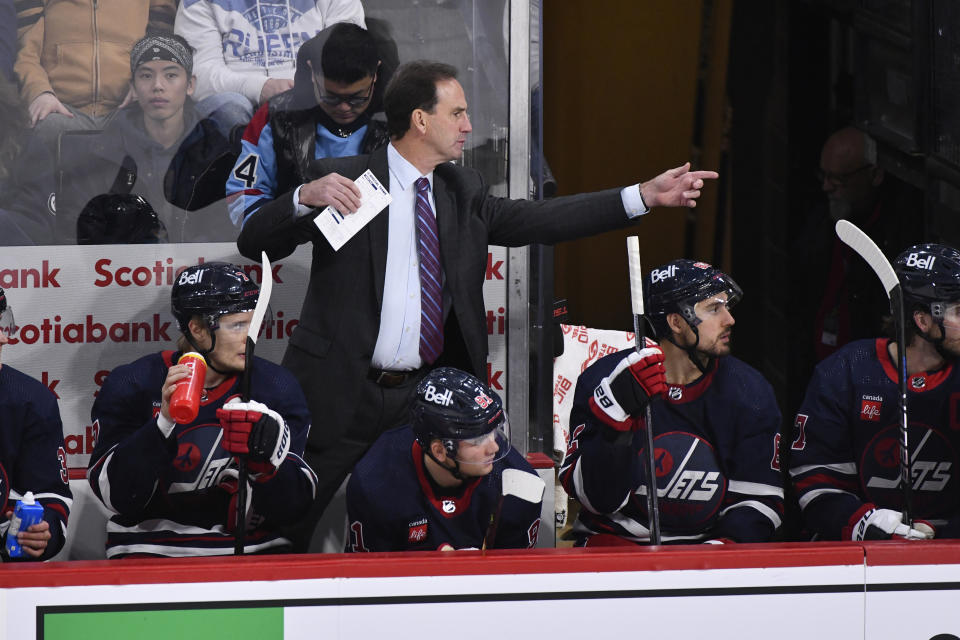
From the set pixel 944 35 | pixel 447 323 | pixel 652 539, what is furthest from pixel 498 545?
pixel 944 35

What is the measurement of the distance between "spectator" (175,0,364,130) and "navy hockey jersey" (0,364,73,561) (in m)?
1.29

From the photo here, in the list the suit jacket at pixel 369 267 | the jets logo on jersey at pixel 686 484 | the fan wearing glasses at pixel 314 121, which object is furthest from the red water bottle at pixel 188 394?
the fan wearing glasses at pixel 314 121

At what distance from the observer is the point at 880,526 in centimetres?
323

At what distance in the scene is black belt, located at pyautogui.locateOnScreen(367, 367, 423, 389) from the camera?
12.8ft

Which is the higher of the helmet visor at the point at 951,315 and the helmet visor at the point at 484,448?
the helmet visor at the point at 951,315

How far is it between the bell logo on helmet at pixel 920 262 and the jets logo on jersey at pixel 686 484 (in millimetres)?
729

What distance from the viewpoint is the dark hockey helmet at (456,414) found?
3.13 m

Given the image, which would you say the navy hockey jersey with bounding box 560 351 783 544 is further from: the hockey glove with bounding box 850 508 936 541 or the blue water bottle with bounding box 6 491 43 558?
the blue water bottle with bounding box 6 491 43 558

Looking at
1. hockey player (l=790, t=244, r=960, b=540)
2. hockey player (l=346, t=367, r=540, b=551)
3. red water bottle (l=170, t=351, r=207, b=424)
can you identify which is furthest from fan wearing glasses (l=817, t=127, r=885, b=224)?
red water bottle (l=170, t=351, r=207, b=424)

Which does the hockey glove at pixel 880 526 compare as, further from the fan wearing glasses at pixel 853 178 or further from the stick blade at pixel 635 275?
the fan wearing glasses at pixel 853 178

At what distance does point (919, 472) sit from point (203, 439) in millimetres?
1913

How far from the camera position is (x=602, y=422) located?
3.22 m

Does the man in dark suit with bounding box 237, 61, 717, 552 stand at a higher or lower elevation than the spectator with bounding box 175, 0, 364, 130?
lower

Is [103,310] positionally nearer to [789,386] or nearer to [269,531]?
[269,531]
